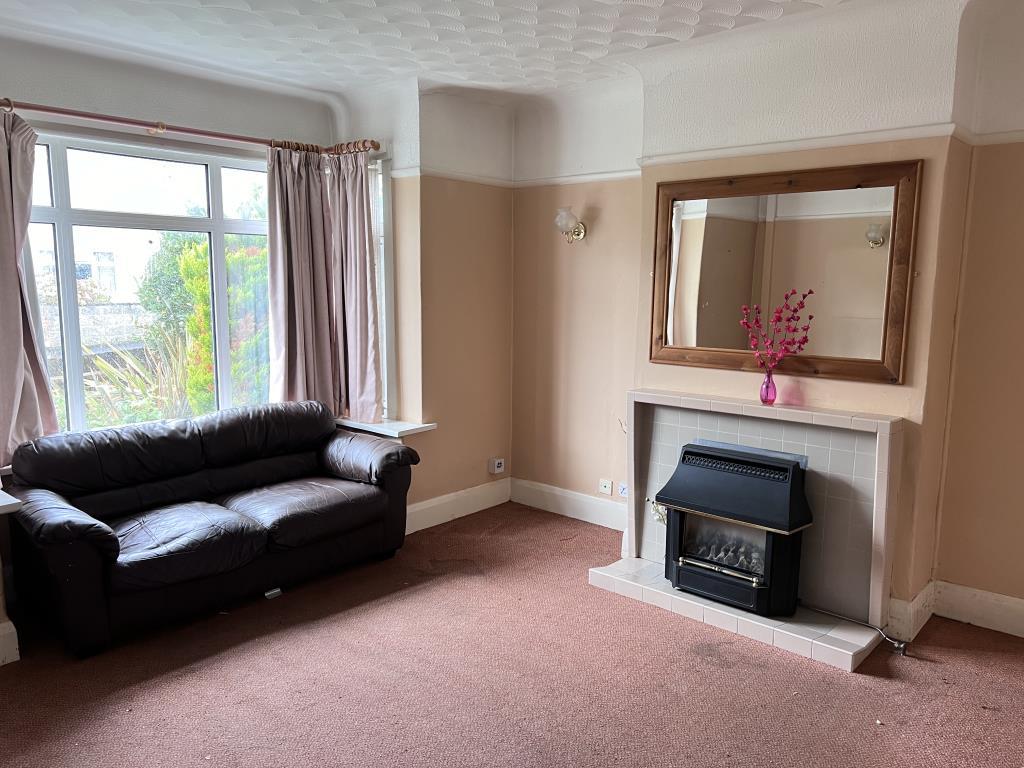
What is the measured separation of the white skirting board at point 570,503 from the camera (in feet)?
14.6

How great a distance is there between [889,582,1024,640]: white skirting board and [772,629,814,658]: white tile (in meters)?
0.44

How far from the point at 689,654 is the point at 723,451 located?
0.91 m

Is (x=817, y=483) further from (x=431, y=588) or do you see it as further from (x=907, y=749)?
(x=431, y=588)

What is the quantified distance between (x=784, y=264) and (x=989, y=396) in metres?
1.00

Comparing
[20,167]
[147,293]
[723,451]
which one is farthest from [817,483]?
[20,167]

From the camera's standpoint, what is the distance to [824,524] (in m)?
3.17

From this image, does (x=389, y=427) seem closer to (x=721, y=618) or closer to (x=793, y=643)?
(x=721, y=618)

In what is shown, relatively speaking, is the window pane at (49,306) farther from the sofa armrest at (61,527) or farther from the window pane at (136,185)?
the sofa armrest at (61,527)

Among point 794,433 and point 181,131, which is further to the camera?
point 181,131

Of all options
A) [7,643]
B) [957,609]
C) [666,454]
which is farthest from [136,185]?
[957,609]

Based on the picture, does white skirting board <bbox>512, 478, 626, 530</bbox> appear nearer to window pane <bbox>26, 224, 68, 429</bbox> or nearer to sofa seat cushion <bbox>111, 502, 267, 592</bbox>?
sofa seat cushion <bbox>111, 502, 267, 592</bbox>

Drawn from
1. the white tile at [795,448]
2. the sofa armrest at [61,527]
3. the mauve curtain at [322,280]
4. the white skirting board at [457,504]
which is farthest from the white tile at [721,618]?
the sofa armrest at [61,527]

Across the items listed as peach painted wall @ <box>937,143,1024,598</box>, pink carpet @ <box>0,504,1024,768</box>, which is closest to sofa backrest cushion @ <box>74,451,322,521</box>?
pink carpet @ <box>0,504,1024,768</box>

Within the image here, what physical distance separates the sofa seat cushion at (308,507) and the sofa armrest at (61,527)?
2.19 ft
